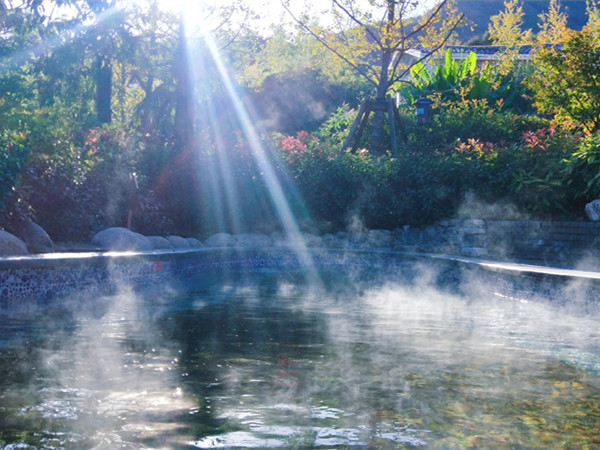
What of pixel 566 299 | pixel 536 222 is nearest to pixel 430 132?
pixel 536 222

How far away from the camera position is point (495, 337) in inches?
268

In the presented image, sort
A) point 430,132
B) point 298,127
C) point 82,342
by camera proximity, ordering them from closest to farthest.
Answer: point 82,342 < point 430,132 < point 298,127

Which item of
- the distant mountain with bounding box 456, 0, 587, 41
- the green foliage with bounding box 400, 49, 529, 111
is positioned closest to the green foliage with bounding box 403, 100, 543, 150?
the green foliage with bounding box 400, 49, 529, 111

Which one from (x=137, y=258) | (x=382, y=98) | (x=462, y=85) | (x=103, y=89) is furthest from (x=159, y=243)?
(x=103, y=89)

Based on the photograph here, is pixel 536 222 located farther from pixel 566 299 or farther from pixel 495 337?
pixel 495 337

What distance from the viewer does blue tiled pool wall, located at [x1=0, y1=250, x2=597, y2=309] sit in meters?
8.00

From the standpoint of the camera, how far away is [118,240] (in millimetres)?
12242

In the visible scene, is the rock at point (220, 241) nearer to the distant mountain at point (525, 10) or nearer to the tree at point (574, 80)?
the tree at point (574, 80)

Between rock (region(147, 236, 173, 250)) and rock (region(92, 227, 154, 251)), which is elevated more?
rock (region(92, 227, 154, 251))

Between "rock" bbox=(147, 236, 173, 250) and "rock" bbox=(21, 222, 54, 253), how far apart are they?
2.74 metres

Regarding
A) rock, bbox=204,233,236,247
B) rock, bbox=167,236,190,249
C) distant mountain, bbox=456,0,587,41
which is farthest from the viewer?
distant mountain, bbox=456,0,587,41

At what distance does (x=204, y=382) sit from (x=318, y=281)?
7.90 m

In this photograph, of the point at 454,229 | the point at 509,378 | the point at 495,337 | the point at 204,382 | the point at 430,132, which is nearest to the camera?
the point at 204,382

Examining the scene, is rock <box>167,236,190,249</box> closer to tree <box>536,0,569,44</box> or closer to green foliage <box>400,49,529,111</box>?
green foliage <box>400,49,529,111</box>
